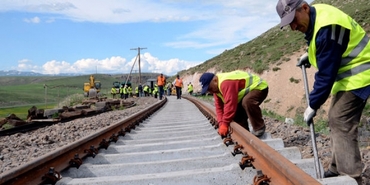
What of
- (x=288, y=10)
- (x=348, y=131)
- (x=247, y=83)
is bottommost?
(x=348, y=131)

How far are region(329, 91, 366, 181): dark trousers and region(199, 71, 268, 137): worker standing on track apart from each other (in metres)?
2.10

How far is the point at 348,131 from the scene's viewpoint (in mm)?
3260

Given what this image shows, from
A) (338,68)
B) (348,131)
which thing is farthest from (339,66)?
(348,131)

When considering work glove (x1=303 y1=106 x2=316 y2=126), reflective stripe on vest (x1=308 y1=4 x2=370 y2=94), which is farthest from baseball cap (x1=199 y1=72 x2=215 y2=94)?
reflective stripe on vest (x1=308 y1=4 x2=370 y2=94)

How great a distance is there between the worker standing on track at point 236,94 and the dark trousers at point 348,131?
210cm

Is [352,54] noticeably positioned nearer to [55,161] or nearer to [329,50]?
[329,50]

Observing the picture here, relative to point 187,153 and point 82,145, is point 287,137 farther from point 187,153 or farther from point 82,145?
point 82,145

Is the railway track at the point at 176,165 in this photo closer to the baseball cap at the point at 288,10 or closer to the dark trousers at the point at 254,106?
the dark trousers at the point at 254,106

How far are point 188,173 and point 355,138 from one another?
4.54 feet

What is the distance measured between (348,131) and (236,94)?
7.54 ft

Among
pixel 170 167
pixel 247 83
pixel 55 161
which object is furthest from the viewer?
pixel 247 83

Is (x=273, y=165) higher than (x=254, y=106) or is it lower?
lower

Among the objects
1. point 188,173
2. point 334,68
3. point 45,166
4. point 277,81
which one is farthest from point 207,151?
point 277,81

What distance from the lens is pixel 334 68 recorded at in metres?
3.04
